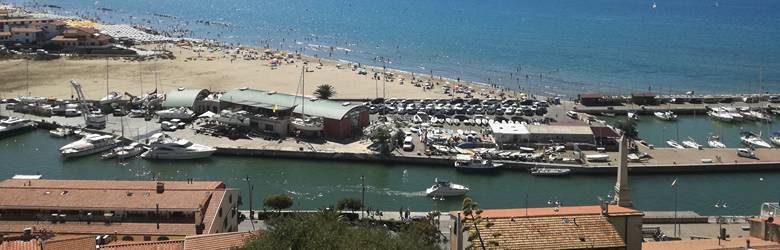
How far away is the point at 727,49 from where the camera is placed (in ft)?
285

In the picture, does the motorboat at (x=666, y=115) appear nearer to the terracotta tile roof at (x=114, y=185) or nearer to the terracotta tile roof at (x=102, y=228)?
the terracotta tile roof at (x=114, y=185)

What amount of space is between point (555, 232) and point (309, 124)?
2505 cm

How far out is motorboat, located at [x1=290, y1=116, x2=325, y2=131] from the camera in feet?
133

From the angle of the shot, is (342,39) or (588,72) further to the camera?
(342,39)

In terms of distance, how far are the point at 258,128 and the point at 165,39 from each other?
145 ft

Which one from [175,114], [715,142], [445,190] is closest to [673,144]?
[715,142]

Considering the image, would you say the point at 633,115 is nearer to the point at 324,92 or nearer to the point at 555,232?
the point at 324,92

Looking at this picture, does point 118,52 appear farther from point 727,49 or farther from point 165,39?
point 727,49

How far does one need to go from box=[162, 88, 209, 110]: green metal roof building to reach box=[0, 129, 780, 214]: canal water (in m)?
7.46

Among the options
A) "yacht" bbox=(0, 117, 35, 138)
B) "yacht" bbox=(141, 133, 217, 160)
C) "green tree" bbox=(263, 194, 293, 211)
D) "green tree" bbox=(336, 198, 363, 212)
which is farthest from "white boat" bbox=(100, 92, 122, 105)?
"green tree" bbox=(336, 198, 363, 212)

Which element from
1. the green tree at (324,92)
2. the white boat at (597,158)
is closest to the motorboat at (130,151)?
the green tree at (324,92)

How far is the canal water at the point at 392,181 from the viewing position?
32.1 meters

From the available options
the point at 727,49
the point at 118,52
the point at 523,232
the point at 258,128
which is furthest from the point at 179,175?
the point at 727,49

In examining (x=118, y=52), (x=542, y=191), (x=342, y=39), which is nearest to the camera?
(x=542, y=191)
